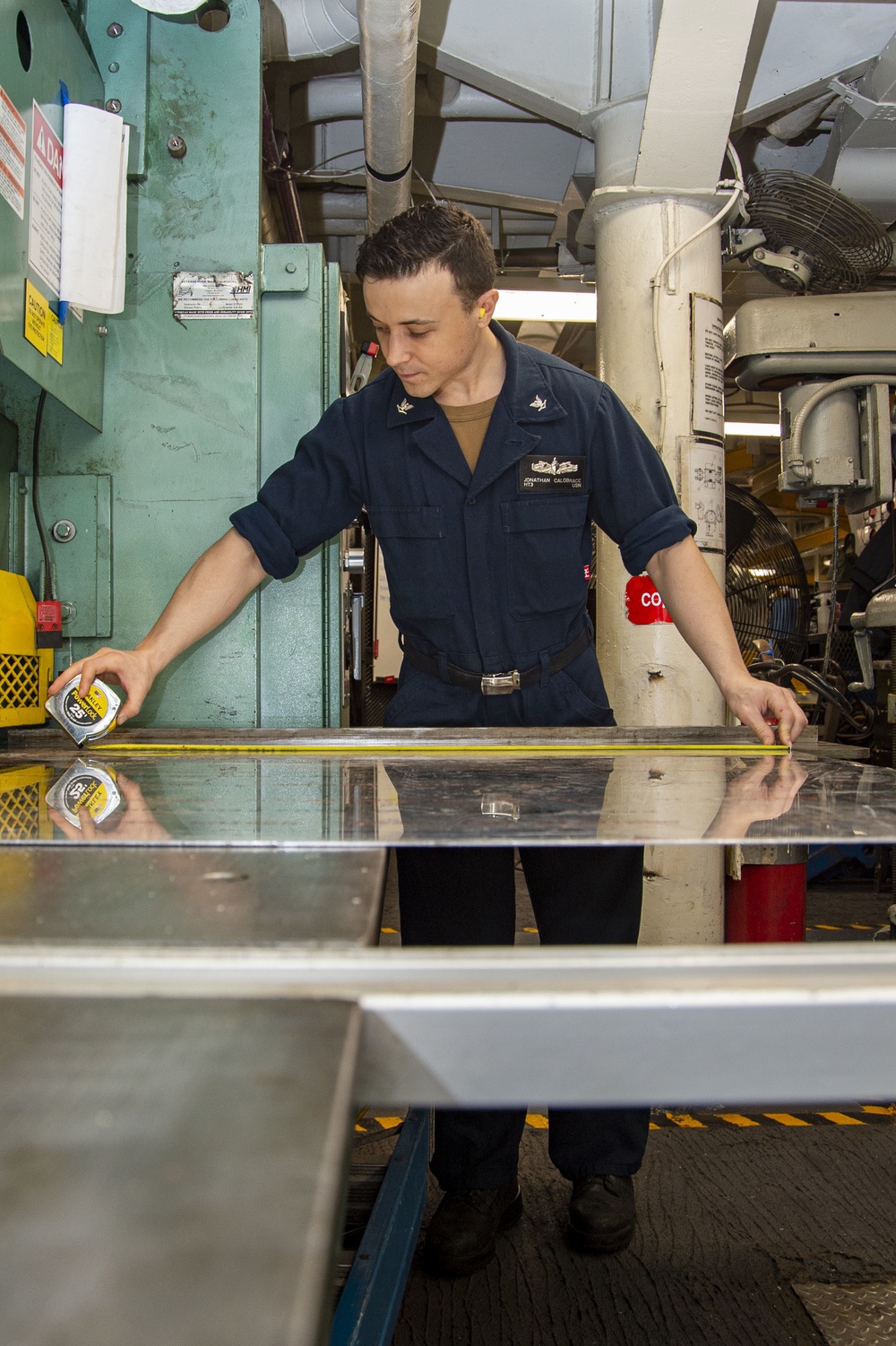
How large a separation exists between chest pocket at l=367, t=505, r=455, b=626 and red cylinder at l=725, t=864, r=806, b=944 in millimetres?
1488

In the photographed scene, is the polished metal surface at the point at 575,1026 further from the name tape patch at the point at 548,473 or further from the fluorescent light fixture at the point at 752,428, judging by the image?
the fluorescent light fixture at the point at 752,428

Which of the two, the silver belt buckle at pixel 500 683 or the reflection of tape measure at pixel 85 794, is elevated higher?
the silver belt buckle at pixel 500 683

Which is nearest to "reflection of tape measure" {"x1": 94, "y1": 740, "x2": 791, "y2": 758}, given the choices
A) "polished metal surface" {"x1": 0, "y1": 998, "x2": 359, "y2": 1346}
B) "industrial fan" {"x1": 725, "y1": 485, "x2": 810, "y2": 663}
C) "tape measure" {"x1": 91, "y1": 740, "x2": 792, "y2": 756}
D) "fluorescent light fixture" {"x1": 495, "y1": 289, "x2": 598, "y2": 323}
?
"tape measure" {"x1": 91, "y1": 740, "x2": 792, "y2": 756}

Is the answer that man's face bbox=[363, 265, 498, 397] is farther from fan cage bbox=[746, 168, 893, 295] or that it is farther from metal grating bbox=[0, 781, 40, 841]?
fan cage bbox=[746, 168, 893, 295]

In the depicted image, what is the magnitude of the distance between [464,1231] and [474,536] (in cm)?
120

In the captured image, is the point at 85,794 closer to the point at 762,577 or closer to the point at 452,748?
the point at 452,748

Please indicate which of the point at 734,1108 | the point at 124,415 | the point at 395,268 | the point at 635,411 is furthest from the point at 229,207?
the point at 734,1108

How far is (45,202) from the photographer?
5.88 ft

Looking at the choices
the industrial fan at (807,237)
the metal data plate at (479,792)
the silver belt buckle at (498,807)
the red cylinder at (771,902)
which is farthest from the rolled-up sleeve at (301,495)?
the industrial fan at (807,237)

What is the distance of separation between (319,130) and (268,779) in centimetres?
337

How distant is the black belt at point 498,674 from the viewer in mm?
1784

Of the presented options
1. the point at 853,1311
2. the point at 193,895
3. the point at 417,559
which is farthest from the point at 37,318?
the point at 853,1311

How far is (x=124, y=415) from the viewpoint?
2145 millimetres

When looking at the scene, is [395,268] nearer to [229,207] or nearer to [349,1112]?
[229,207]
